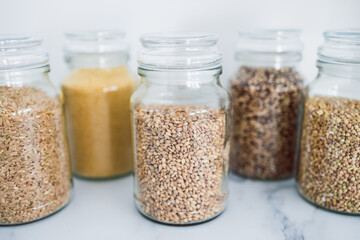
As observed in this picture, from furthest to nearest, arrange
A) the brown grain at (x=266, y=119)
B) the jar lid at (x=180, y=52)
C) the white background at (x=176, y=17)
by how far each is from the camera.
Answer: the white background at (x=176, y=17) < the brown grain at (x=266, y=119) < the jar lid at (x=180, y=52)

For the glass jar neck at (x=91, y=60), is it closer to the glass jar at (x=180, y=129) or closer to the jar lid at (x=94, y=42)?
the jar lid at (x=94, y=42)

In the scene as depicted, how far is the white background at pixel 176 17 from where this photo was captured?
1089 mm

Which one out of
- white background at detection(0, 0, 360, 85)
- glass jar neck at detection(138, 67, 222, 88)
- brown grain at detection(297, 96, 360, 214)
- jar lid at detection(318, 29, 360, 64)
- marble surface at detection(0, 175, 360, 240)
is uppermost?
white background at detection(0, 0, 360, 85)

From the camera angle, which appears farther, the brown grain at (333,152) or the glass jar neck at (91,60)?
the glass jar neck at (91,60)

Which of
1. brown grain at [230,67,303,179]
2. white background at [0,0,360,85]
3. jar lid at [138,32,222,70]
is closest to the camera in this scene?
jar lid at [138,32,222,70]

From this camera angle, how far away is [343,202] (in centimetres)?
84

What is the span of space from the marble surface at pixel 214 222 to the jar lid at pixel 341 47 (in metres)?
0.38

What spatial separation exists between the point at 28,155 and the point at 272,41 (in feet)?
2.33

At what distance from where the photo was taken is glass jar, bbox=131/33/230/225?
76 cm

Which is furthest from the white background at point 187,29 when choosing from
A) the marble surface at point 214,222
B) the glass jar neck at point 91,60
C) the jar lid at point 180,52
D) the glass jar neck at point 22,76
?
the jar lid at point 180,52

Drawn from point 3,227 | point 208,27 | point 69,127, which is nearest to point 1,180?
point 3,227

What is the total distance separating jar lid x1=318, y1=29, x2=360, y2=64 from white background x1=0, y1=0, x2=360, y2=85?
297 mm

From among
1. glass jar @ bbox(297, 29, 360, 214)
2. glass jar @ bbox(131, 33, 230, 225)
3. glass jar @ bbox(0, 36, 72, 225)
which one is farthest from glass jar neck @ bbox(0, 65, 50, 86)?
glass jar @ bbox(297, 29, 360, 214)

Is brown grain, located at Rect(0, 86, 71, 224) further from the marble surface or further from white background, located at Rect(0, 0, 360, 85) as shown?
white background, located at Rect(0, 0, 360, 85)
